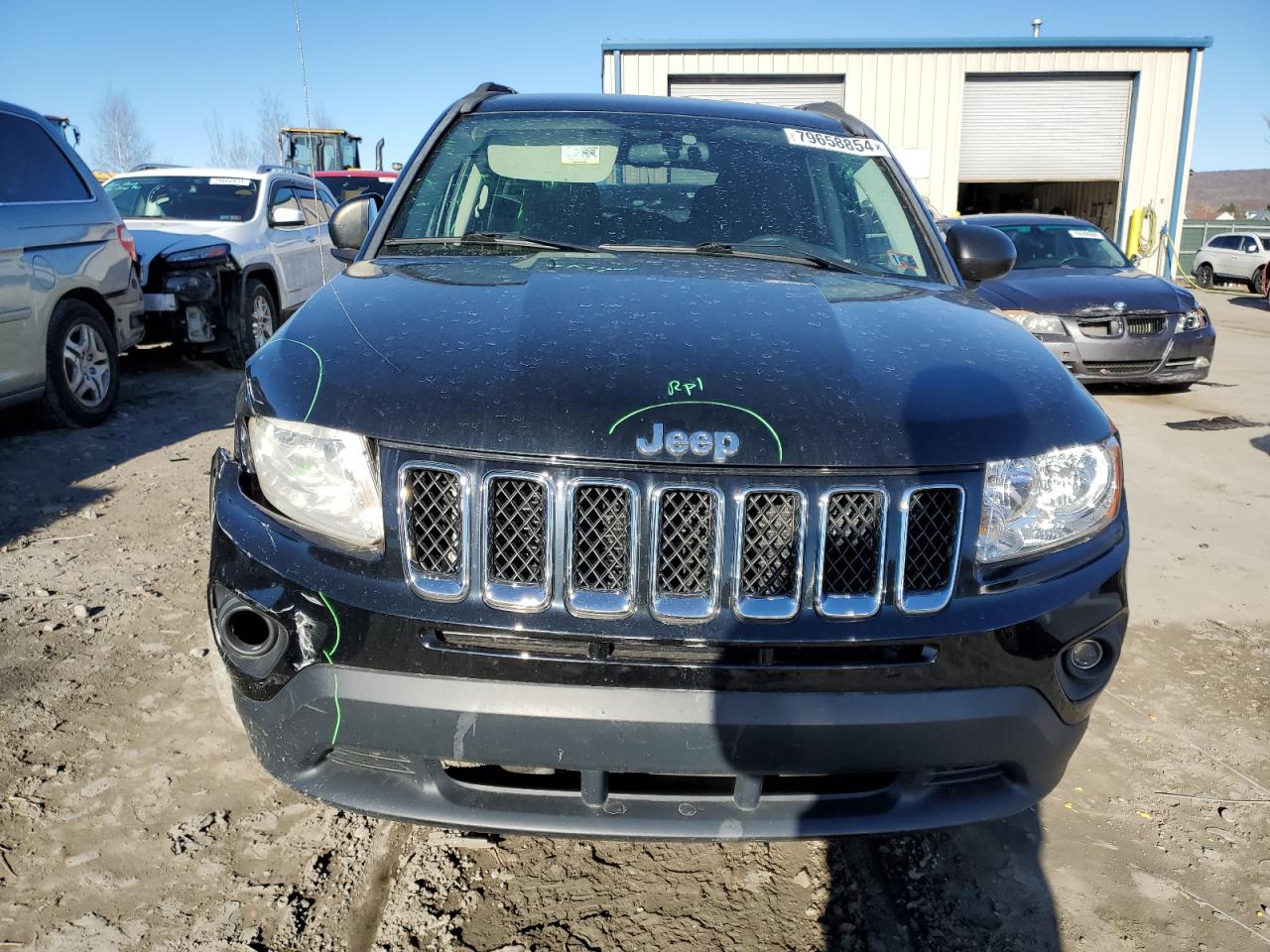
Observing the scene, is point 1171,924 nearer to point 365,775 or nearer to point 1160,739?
point 1160,739

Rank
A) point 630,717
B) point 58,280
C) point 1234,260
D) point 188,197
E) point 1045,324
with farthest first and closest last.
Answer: point 1234,260 < point 188,197 < point 1045,324 < point 58,280 < point 630,717

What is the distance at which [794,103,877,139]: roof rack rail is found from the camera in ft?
11.5

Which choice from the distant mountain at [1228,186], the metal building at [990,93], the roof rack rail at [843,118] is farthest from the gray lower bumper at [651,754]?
the distant mountain at [1228,186]

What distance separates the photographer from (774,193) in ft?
9.77

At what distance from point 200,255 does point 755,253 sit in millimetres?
6652

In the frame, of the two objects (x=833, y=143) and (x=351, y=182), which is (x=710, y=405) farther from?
(x=351, y=182)

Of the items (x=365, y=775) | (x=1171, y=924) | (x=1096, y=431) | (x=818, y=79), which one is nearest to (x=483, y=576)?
(x=365, y=775)

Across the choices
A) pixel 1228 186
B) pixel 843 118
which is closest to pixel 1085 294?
pixel 843 118

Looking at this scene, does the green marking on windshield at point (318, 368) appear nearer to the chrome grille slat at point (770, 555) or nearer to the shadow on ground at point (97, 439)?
the chrome grille slat at point (770, 555)

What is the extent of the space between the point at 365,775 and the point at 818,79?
885 inches

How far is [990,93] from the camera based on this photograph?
874 inches

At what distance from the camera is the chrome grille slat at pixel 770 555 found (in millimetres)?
1655

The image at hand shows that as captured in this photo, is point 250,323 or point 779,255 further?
point 250,323

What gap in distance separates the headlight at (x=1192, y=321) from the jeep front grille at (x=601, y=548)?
8247 mm
